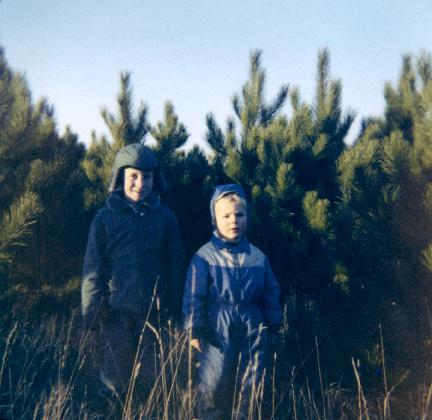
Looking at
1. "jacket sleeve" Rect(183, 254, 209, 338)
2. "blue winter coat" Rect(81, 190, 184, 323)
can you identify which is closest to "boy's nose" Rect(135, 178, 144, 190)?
"blue winter coat" Rect(81, 190, 184, 323)

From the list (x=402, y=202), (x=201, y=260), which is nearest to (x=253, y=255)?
(x=201, y=260)

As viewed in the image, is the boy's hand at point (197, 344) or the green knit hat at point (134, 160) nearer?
the boy's hand at point (197, 344)

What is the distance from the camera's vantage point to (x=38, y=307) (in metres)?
3.85

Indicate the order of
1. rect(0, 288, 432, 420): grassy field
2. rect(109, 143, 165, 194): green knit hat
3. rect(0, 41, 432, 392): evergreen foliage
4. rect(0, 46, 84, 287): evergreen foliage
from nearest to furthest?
rect(0, 288, 432, 420): grassy field, rect(0, 41, 432, 392): evergreen foliage, rect(109, 143, 165, 194): green knit hat, rect(0, 46, 84, 287): evergreen foliage

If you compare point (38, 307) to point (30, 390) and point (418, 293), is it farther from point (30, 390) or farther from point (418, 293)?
point (418, 293)

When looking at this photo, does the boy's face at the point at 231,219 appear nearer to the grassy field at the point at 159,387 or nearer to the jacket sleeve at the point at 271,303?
the jacket sleeve at the point at 271,303

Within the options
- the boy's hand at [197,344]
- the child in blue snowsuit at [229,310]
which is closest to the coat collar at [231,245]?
the child in blue snowsuit at [229,310]

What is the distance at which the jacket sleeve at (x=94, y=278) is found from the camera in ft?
10.1

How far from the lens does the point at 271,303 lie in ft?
9.99

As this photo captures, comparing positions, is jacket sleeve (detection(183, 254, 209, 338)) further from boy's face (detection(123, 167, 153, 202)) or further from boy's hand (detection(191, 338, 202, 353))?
boy's face (detection(123, 167, 153, 202))

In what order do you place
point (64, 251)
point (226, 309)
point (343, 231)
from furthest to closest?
point (64, 251)
point (343, 231)
point (226, 309)

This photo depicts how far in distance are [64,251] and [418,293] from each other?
8.44ft

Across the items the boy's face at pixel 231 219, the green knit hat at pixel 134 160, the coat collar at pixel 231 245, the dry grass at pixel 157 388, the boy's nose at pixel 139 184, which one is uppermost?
the green knit hat at pixel 134 160

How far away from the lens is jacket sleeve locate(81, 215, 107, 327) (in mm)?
3090
